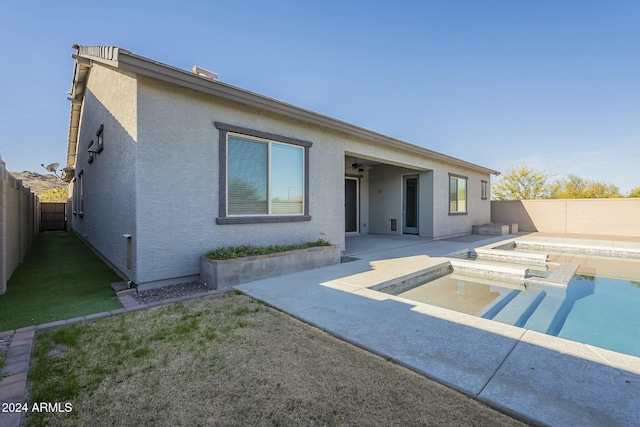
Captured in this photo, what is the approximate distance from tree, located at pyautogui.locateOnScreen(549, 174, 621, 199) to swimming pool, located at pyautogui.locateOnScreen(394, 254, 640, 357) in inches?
851

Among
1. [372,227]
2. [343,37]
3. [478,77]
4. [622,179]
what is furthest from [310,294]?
[622,179]

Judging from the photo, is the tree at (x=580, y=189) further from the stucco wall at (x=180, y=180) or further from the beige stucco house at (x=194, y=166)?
the stucco wall at (x=180, y=180)

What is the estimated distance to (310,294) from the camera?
4539mm

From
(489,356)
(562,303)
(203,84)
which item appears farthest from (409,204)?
(489,356)

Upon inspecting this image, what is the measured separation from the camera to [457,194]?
542 inches

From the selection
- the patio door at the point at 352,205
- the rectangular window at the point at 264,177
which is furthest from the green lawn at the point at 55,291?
the patio door at the point at 352,205

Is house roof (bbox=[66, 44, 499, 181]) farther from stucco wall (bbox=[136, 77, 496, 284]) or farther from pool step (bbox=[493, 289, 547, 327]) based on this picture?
pool step (bbox=[493, 289, 547, 327])

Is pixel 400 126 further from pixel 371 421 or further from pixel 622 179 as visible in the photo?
pixel 371 421

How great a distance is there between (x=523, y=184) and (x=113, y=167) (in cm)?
3014

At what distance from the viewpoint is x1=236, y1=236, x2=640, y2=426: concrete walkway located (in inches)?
76.9

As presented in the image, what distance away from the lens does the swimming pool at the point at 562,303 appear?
3.95m

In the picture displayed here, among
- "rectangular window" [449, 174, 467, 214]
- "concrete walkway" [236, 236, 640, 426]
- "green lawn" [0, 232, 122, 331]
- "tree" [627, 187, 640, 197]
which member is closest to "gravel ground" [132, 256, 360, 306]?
"green lawn" [0, 232, 122, 331]

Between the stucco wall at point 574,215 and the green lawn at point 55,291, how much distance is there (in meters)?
19.6

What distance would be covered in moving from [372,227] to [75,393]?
12511 mm
